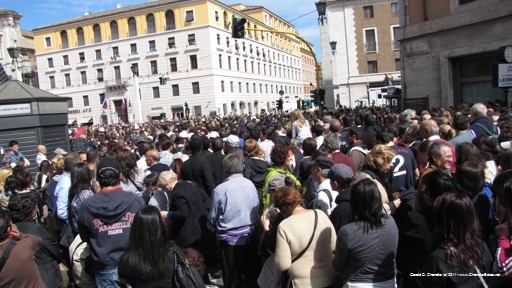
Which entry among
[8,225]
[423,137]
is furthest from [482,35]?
[8,225]

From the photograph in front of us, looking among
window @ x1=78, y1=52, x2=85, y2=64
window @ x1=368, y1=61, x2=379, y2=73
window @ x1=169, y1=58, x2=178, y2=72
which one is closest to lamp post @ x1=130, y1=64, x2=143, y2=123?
window @ x1=169, y1=58, x2=178, y2=72

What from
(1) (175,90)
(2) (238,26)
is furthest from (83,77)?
(2) (238,26)

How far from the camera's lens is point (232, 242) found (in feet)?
15.6

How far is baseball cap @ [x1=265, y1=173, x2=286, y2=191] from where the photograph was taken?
4.82 m

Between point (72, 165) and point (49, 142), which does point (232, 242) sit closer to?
point (72, 165)

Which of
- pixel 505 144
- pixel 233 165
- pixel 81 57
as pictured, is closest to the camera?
pixel 233 165

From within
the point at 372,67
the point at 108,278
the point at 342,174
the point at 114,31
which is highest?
the point at 114,31

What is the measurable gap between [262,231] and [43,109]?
31.3 ft

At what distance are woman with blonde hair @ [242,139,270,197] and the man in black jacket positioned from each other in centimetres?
212

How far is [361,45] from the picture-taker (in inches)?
1588

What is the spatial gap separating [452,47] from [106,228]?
1563 cm

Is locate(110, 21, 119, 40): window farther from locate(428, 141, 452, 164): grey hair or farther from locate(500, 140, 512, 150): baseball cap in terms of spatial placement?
locate(428, 141, 452, 164): grey hair

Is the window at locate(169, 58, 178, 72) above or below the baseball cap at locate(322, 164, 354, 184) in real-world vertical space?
above

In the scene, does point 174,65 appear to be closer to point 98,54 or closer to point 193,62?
point 193,62
